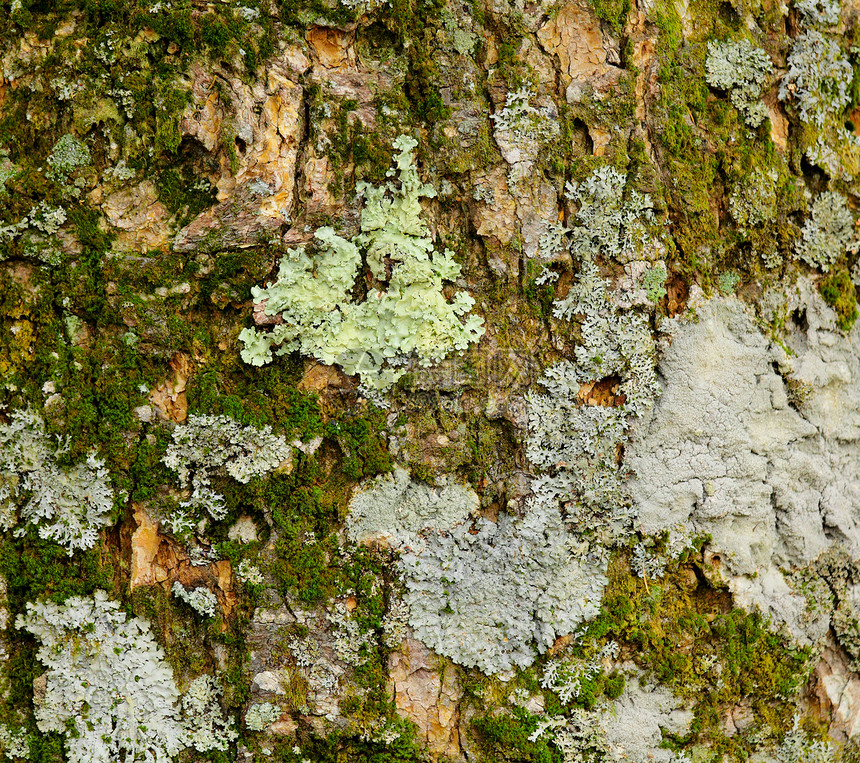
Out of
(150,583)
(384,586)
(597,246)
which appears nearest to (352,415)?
(384,586)

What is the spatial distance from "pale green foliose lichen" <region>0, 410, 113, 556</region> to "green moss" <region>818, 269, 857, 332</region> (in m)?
2.69

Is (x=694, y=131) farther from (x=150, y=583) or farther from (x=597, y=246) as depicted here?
(x=150, y=583)

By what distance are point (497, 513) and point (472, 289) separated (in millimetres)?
767

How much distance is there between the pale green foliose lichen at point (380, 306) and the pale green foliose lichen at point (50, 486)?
26.6 inches

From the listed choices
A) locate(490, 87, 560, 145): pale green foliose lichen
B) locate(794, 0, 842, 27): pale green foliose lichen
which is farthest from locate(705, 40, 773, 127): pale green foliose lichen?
locate(490, 87, 560, 145): pale green foliose lichen

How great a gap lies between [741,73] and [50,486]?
2.80m

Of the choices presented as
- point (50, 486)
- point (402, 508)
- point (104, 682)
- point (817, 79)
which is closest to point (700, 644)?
point (402, 508)

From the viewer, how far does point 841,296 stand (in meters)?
2.57

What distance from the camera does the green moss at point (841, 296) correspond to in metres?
2.55

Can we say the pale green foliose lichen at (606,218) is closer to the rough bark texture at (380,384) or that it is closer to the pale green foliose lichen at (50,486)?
the rough bark texture at (380,384)

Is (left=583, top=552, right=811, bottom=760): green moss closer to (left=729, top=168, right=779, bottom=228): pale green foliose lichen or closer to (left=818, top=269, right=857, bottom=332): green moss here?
(left=818, top=269, right=857, bottom=332): green moss

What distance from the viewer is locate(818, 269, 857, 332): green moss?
2547mm

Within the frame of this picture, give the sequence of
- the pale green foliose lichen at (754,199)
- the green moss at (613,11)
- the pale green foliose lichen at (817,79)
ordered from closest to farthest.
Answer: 1. the green moss at (613,11)
2. the pale green foliose lichen at (754,199)
3. the pale green foliose lichen at (817,79)

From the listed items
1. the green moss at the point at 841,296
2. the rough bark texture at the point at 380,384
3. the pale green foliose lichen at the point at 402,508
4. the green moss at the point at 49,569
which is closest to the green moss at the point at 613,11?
the rough bark texture at the point at 380,384
